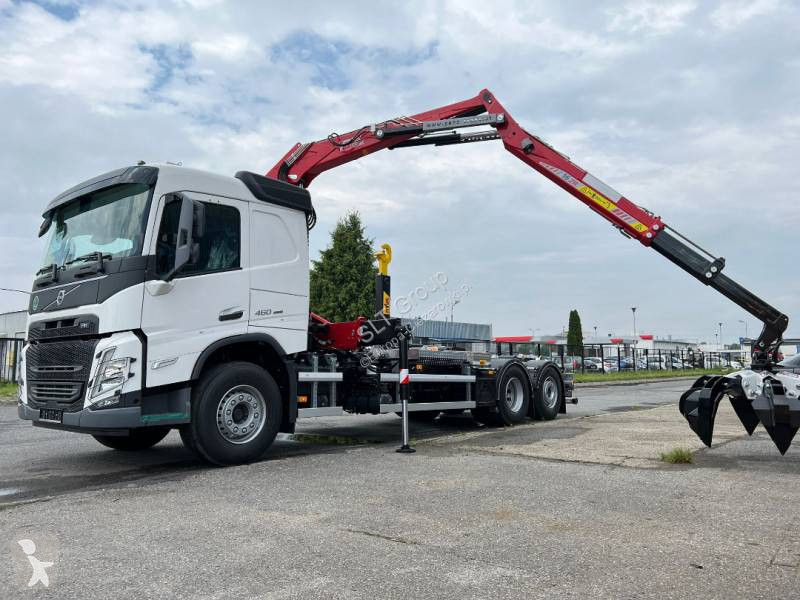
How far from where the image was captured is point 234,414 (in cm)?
710

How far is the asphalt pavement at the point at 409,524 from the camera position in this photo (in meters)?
3.41

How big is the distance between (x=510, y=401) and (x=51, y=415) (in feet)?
23.4

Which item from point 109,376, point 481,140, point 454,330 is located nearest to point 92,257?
point 109,376

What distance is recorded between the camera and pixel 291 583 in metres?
3.40

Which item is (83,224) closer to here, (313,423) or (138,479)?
(138,479)

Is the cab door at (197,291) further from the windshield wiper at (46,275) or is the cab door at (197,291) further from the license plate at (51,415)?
the windshield wiper at (46,275)

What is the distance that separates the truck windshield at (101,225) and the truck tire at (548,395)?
24.8 feet

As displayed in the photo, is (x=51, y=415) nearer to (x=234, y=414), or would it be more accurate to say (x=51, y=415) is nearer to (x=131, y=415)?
(x=131, y=415)

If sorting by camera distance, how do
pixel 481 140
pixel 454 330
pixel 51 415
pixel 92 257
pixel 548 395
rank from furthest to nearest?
1. pixel 454 330
2. pixel 548 395
3. pixel 481 140
4. pixel 92 257
5. pixel 51 415

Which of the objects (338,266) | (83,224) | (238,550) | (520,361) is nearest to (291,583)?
(238,550)

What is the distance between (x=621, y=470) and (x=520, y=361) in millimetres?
5065

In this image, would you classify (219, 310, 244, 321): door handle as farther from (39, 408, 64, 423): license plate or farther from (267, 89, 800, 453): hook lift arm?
(267, 89, 800, 453): hook lift arm

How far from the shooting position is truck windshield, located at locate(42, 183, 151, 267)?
6559mm

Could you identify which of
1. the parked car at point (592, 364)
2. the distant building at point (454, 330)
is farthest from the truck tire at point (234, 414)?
the parked car at point (592, 364)
